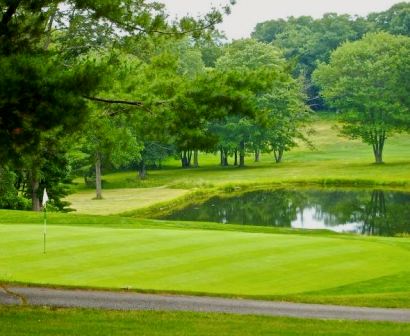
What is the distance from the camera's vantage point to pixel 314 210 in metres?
43.8

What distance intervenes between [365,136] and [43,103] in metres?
61.4

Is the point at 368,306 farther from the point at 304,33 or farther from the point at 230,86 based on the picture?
the point at 304,33

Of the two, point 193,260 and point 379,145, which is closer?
point 193,260

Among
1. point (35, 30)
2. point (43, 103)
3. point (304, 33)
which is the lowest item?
point (43, 103)

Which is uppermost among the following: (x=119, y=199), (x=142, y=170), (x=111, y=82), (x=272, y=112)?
(x=272, y=112)

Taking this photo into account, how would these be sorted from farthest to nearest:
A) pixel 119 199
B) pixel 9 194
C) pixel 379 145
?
pixel 379 145
pixel 119 199
pixel 9 194

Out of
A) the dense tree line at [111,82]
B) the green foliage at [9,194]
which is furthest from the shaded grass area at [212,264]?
the green foliage at [9,194]

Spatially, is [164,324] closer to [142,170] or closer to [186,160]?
[142,170]

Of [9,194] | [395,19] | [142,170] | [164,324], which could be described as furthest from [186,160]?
[164,324]

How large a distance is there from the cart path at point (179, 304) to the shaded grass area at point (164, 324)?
0.48 metres

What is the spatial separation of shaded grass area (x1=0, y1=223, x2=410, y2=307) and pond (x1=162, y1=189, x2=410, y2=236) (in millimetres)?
15721

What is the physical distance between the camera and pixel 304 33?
123 metres

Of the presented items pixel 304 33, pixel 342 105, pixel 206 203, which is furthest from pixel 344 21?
pixel 206 203

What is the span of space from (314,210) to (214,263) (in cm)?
2757
